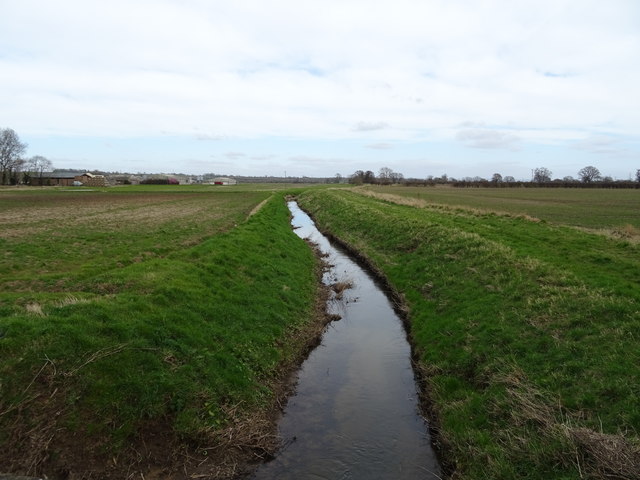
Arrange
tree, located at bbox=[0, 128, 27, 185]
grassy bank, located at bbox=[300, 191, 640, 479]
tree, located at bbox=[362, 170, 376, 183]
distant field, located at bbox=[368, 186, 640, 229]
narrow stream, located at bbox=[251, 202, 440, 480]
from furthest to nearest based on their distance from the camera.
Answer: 1. tree, located at bbox=[362, 170, 376, 183]
2. tree, located at bbox=[0, 128, 27, 185]
3. distant field, located at bbox=[368, 186, 640, 229]
4. narrow stream, located at bbox=[251, 202, 440, 480]
5. grassy bank, located at bbox=[300, 191, 640, 479]

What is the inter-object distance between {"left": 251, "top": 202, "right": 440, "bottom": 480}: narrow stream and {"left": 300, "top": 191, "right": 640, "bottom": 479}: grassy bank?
2.17ft

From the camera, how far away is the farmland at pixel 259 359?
6871 mm

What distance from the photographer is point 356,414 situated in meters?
9.69

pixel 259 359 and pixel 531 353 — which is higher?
pixel 531 353

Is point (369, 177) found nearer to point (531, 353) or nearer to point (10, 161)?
point (10, 161)

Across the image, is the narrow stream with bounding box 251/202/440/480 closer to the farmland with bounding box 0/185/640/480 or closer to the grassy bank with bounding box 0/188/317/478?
the farmland with bounding box 0/185/640/480

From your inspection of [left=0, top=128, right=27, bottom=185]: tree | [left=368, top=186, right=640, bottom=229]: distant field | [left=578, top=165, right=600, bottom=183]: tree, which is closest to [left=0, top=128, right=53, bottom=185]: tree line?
[left=0, top=128, right=27, bottom=185]: tree

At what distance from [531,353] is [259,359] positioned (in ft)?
21.8

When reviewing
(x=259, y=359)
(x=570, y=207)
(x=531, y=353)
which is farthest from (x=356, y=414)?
(x=570, y=207)

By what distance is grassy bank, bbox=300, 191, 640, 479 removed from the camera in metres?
6.71

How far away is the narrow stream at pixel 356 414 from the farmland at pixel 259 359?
47cm

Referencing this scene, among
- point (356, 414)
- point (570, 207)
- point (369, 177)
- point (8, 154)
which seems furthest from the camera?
point (369, 177)

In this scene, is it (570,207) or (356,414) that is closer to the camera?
(356,414)

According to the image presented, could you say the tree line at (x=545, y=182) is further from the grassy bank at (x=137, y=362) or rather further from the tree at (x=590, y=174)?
the grassy bank at (x=137, y=362)
